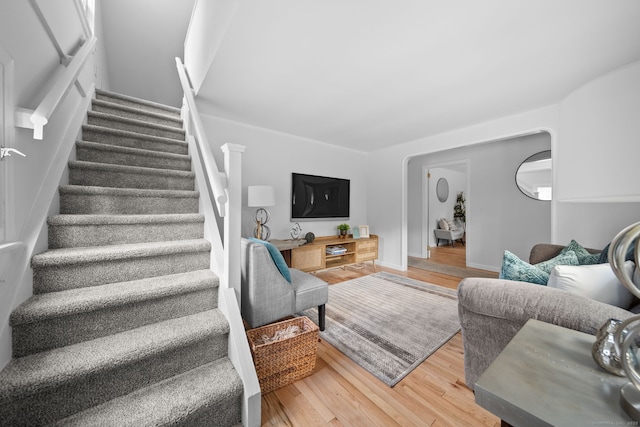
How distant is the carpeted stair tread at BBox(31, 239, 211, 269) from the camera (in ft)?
3.99

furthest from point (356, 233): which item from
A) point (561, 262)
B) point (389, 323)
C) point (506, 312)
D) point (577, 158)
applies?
point (577, 158)

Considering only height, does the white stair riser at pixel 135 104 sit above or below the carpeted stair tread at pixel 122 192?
above

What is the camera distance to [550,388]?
554 mm

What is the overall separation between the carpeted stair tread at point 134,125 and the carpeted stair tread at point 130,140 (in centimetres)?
9

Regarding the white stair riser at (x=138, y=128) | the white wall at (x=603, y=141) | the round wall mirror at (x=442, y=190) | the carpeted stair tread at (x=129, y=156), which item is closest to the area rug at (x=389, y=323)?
the white wall at (x=603, y=141)

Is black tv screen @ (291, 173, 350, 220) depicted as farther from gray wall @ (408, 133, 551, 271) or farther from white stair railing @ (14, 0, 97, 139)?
white stair railing @ (14, 0, 97, 139)

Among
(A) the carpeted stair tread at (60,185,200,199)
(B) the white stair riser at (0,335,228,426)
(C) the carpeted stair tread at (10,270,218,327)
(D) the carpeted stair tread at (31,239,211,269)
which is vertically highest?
(A) the carpeted stair tread at (60,185,200,199)

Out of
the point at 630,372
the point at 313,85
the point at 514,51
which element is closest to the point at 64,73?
the point at 313,85

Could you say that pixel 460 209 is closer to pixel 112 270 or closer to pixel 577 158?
pixel 577 158

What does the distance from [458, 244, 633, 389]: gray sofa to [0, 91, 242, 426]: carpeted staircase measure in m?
1.27

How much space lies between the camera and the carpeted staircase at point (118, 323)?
988 mm

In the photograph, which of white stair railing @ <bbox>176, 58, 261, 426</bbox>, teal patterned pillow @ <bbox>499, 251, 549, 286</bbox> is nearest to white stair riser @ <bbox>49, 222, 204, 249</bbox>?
white stair railing @ <bbox>176, 58, 261, 426</bbox>

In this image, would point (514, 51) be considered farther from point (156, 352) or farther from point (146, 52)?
point (146, 52)

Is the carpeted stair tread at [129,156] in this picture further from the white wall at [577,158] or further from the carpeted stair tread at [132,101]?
the white wall at [577,158]
